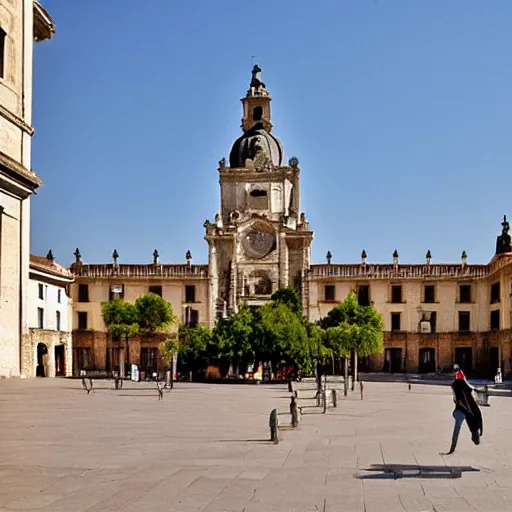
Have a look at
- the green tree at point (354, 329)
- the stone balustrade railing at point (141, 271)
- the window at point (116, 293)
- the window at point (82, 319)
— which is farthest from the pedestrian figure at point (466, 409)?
the window at point (82, 319)

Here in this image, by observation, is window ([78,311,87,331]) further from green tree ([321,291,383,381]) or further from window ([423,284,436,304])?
window ([423,284,436,304])

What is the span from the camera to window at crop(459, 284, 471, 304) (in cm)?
6738

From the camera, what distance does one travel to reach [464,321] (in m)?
67.4

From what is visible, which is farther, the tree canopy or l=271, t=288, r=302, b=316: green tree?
l=271, t=288, r=302, b=316: green tree

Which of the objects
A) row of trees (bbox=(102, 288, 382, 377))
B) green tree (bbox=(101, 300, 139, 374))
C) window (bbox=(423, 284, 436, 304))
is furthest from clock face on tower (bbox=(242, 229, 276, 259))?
row of trees (bbox=(102, 288, 382, 377))

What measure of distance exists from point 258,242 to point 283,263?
2447mm

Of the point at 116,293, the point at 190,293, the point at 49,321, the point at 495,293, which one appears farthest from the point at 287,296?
the point at 49,321

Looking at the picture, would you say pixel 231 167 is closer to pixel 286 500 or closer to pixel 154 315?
pixel 154 315

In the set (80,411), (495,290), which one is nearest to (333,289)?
(495,290)

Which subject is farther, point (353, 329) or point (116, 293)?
point (116, 293)

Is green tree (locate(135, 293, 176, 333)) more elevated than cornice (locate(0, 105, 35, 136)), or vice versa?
cornice (locate(0, 105, 35, 136))

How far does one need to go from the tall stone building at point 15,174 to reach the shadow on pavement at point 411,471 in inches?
379

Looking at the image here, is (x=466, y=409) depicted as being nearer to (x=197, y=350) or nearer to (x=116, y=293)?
(x=197, y=350)

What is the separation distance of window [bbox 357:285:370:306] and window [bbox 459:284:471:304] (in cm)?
631
